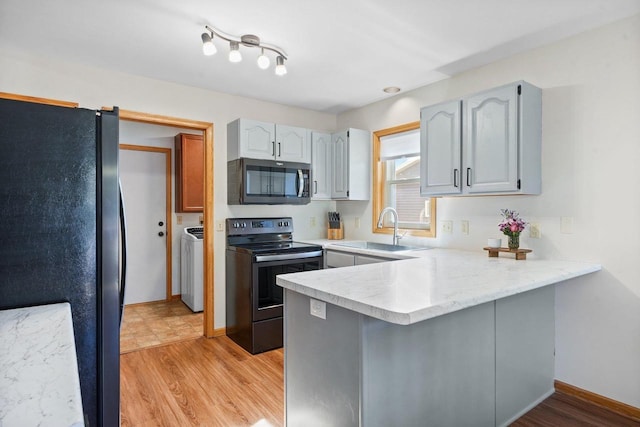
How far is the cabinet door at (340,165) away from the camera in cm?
384

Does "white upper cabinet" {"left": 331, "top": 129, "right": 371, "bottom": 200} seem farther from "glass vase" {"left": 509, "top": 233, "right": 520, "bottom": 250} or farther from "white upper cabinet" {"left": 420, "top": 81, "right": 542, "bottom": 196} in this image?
"glass vase" {"left": 509, "top": 233, "right": 520, "bottom": 250}

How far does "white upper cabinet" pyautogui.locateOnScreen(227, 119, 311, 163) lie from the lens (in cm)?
343

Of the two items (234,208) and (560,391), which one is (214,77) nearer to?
(234,208)

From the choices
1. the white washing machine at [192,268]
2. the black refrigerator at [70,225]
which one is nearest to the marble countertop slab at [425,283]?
the black refrigerator at [70,225]

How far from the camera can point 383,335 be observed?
147cm

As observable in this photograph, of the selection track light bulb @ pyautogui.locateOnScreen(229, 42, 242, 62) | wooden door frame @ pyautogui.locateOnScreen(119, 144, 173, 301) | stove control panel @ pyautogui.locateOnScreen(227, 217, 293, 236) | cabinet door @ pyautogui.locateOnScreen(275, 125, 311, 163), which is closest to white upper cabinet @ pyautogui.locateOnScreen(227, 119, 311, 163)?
cabinet door @ pyautogui.locateOnScreen(275, 125, 311, 163)

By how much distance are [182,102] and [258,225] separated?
4.44 feet

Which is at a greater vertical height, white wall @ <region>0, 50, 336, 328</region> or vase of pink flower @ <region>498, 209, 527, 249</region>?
white wall @ <region>0, 50, 336, 328</region>

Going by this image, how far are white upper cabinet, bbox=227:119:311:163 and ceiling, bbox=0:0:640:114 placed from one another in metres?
0.46

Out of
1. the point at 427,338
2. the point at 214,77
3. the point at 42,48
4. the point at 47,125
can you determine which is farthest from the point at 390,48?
the point at 42,48

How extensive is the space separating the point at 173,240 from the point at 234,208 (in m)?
1.65

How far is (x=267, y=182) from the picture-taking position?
11.6 feet

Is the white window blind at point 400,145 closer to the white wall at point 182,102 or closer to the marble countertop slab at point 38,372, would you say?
the white wall at point 182,102

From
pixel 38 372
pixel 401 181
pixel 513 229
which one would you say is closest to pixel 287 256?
pixel 401 181
